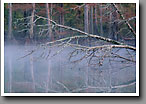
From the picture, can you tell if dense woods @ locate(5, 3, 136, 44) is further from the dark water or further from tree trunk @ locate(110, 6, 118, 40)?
the dark water

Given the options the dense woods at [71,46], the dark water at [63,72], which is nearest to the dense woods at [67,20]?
the dense woods at [71,46]

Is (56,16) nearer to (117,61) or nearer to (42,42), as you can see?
(42,42)

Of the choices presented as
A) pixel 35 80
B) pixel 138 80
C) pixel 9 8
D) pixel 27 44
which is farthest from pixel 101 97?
pixel 9 8

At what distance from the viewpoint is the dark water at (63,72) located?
517 centimetres

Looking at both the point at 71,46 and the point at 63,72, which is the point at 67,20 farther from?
the point at 63,72

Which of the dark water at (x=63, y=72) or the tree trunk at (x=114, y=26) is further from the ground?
the tree trunk at (x=114, y=26)

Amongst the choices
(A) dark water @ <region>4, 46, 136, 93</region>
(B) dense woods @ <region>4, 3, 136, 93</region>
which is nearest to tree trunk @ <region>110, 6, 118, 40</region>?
(B) dense woods @ <region>4, 3, 136, 93</region>

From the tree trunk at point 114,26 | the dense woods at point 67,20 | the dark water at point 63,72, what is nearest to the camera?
the dark water at point 63,72

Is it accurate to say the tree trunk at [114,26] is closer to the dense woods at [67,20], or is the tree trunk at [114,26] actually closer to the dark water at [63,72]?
the dense woods at [67,20]

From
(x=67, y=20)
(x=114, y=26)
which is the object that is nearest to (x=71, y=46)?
(x=67, y=20)

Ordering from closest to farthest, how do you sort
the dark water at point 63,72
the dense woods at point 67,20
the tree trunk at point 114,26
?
the dark water at point 63,72, the dense woods at point 67,20, the tree trunk at point 114,26

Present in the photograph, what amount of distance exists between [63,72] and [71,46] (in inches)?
17.3

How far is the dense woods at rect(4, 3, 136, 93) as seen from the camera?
521 centimetres

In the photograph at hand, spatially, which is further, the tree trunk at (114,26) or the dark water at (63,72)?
the tree trunk at (114,26)
